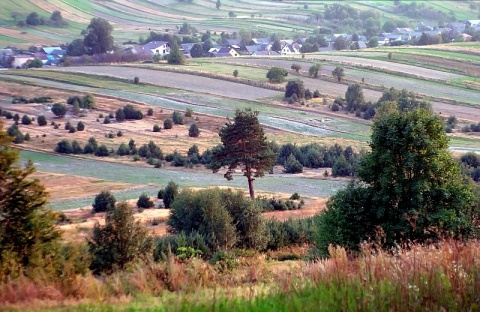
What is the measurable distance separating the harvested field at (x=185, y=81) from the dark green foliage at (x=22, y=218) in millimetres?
51432

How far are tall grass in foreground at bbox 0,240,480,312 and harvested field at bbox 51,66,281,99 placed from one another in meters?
54.8

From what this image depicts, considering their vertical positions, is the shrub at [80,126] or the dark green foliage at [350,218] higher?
the dark green foliage at [350,218]

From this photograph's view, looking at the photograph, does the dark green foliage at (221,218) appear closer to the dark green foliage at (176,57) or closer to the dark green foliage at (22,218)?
the dark green foliage at (22,218)

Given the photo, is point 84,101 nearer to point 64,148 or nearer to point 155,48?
point 64,148

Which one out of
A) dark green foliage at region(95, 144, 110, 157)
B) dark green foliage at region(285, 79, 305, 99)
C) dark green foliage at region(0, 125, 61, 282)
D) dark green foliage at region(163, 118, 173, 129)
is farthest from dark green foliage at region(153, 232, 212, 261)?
dark green foliage at region(285, 79, 305, 99)

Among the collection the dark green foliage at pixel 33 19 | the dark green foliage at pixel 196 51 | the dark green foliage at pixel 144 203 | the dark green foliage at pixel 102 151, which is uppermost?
the dark green foliage at pixel 33 19

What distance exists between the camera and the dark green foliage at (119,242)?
12.9 m

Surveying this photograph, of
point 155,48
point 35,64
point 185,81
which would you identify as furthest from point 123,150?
Result: point 155,48

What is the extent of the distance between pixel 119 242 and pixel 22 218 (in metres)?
3.78

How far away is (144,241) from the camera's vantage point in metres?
14.0

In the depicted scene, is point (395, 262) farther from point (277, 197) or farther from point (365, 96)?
point (365, 96)

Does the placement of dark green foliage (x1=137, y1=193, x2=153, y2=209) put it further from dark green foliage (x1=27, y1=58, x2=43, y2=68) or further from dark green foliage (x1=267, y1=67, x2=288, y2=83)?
dark green foliage (x1=27, y1=58, x2=43, y2=68)

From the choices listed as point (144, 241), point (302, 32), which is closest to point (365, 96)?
point (144, 241)

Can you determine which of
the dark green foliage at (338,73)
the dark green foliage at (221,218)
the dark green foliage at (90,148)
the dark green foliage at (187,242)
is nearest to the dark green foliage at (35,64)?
the dark green foliage at (338,73)
